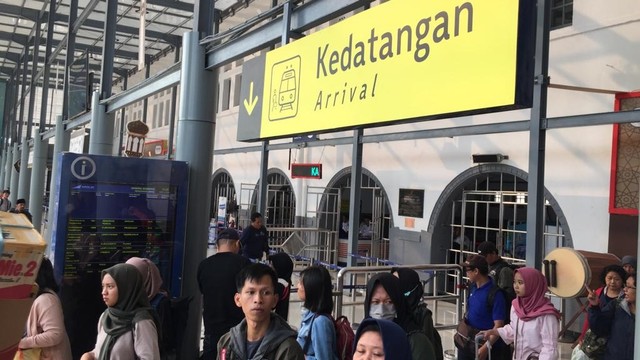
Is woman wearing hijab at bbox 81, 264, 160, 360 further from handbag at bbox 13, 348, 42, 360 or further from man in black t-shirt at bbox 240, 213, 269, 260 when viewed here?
man in black t-shirt at bbox 240, 213, 269, 260

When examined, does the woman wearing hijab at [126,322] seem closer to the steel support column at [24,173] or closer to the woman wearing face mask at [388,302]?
the woman wearing face mask at [388,302]

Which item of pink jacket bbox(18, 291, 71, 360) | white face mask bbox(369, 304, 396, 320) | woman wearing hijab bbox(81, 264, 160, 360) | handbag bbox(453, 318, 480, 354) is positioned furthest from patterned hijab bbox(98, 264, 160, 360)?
handbag bbox(453, 318, 480, 354)

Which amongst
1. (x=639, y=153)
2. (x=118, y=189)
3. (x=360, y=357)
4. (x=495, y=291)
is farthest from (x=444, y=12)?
(x=639, y=153)

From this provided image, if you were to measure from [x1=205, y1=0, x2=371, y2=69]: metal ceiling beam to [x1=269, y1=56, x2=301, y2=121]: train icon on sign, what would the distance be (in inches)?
18.9

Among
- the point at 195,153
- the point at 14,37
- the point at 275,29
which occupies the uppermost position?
the point at 14,37

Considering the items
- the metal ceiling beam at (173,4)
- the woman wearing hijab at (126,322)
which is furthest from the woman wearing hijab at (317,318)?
the metal ceiling beam at (173,4)

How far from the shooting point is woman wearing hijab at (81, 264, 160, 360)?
2906 mm

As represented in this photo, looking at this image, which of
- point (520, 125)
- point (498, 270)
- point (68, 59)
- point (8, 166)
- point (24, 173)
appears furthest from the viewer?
point (8, 166)

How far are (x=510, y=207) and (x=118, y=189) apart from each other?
819 centimetres

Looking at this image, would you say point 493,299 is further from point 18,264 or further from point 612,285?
point 18,264

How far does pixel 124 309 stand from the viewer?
3.00m

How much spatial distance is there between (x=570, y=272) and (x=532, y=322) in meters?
3.15

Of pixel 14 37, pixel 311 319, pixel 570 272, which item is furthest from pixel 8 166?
pixel 311 319

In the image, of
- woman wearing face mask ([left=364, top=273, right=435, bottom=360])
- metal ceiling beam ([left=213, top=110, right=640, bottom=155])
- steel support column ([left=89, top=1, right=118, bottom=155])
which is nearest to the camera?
woman wearing face mask ([left=364, top=273, right=435, bottom=360])
